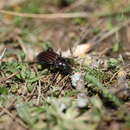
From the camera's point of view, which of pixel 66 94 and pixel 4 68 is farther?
pixel 4 68

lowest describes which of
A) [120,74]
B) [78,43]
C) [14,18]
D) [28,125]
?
[28,125]

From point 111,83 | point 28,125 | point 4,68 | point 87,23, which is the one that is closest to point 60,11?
point 87,23

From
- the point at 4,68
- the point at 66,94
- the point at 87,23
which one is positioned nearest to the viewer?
the point at 66,94

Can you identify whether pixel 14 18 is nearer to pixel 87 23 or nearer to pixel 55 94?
pixel 87 23

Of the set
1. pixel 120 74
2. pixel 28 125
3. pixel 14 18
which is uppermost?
pixel 14 18

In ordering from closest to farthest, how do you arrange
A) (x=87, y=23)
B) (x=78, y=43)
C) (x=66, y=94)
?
(x=66, y=94) < (x=78, y=43) < (x=87, y=23)

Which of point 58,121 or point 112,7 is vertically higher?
point 112,7

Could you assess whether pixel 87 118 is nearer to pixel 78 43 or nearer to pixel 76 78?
pixel 76 78

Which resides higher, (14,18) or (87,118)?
(14,18)

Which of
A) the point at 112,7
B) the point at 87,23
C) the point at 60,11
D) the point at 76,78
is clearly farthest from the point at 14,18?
the point at 76,78
